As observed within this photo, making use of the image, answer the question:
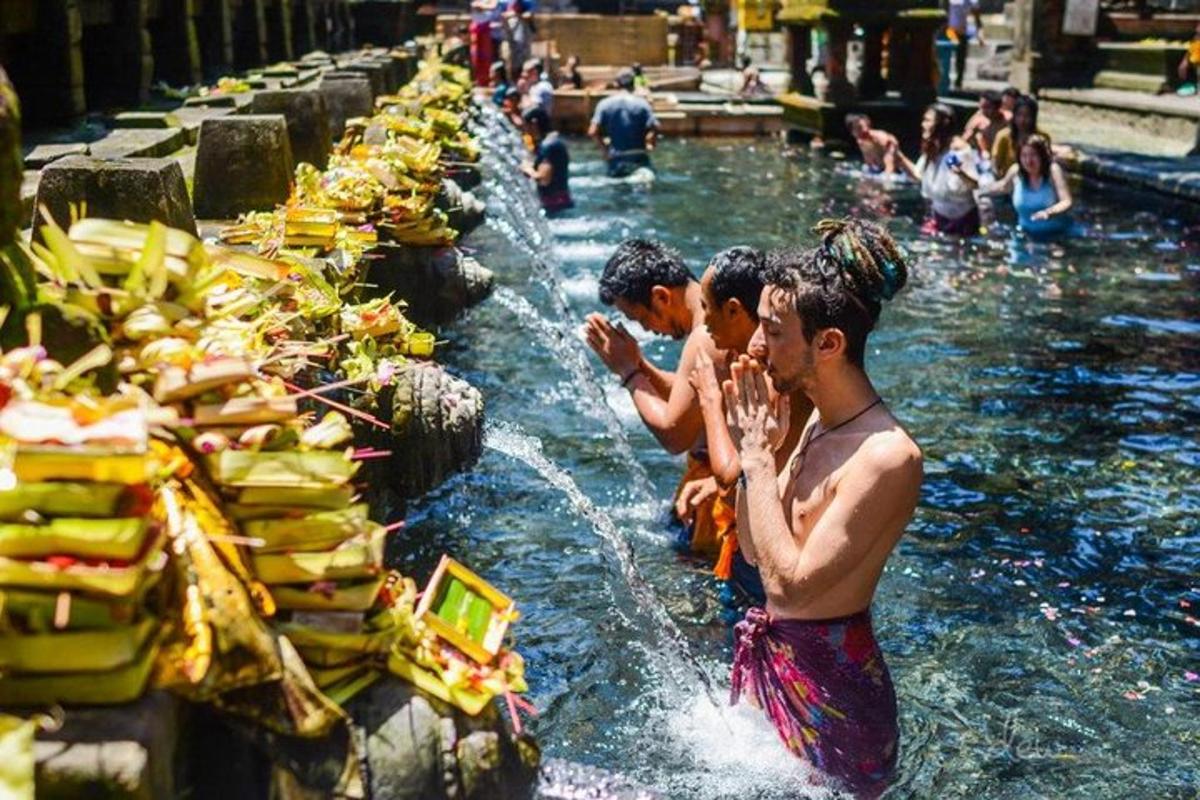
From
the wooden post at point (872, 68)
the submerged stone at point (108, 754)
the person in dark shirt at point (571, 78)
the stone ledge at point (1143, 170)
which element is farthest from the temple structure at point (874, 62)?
the submerged stone at point (108, 754)

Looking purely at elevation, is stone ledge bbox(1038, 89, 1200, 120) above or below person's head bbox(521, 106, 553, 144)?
below

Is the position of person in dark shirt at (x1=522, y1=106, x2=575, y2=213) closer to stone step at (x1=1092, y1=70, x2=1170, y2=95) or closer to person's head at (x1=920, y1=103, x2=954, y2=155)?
person's head at (x1=920, y1=103, x2=954, y2=155)

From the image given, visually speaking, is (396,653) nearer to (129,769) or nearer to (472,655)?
(472,655)

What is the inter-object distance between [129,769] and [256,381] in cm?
84

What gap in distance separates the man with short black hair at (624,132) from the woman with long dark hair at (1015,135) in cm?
489

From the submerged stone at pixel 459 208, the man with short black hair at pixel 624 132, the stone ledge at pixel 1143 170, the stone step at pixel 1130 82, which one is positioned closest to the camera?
the submerged stone at pixel 459 208

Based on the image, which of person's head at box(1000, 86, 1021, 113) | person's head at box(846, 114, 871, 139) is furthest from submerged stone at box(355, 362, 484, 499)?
person's head at box(846, 114, 871, 139)

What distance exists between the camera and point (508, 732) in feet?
9.39

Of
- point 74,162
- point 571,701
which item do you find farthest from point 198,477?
point 571,701

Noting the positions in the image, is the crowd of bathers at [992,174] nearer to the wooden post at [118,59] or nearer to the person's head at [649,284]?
the wooden post at [118,59]

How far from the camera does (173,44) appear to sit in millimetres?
13891

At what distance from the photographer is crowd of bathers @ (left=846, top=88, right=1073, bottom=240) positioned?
46.0 ft

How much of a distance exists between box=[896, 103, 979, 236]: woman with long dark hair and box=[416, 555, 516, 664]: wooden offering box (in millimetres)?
12354

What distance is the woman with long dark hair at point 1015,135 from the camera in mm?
15172
